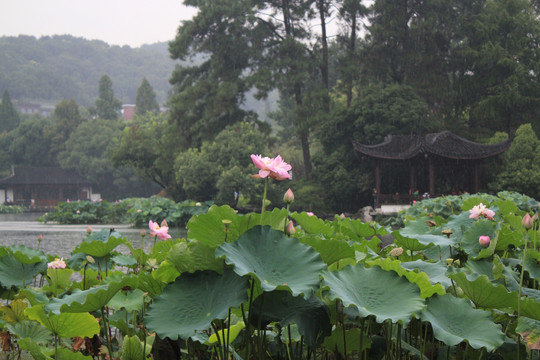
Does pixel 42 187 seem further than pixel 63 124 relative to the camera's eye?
No

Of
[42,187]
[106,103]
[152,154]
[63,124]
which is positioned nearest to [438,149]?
[152,154]

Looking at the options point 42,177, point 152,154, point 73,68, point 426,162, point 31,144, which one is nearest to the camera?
point 426,162

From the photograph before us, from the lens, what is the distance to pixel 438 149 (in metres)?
15.6

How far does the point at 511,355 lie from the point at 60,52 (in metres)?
91.3

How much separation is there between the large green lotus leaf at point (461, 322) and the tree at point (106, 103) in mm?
42427

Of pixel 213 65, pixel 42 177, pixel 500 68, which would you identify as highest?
pixel 213 65

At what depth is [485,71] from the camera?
750 inches

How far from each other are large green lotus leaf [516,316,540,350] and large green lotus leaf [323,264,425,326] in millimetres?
239

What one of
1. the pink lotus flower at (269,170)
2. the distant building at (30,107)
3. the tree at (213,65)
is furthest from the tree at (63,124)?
the pink lotus flower at (269,170)

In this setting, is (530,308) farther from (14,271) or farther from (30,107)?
(30,107)

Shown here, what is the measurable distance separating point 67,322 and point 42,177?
117 ft

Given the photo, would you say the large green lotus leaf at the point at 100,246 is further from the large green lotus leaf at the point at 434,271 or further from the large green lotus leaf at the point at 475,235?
the large green lotus leaf at the point at 475,235

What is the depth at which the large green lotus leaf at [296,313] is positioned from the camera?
1.04 metres

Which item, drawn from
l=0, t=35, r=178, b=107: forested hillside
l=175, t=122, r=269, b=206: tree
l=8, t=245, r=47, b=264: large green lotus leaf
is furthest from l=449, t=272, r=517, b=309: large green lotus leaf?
l=0, t=35, r=178, b=107: forested hillside
